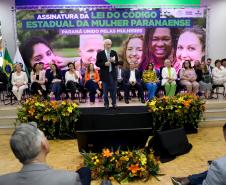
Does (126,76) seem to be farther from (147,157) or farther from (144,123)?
(147,157)

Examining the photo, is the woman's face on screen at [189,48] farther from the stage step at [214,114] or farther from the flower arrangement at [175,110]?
the flower arrangement at [175,110]

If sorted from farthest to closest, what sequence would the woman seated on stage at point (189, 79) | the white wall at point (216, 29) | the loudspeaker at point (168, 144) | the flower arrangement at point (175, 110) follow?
the white wall at point (216, 29), the woman seated on stage at point (189, 79), the flower arrangement at point (175, 110), the loudspeaker at point (168, 144)

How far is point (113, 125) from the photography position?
585cm

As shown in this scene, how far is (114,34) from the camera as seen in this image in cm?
879

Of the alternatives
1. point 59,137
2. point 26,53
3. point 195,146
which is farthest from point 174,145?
point 26,53

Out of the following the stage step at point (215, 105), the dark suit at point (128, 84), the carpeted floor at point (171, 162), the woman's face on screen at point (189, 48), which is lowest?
the carpeted floor at point (171, 162)

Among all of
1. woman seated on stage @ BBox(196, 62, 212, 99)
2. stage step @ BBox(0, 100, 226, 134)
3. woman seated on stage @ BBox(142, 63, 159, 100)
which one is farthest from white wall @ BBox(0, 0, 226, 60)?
stage step @ BBox(0, 100, 226, 134)

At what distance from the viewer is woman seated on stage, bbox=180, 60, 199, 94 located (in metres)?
7.57

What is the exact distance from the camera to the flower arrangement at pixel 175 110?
573 centimetres

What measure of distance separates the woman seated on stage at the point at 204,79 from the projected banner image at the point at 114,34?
1171 mm

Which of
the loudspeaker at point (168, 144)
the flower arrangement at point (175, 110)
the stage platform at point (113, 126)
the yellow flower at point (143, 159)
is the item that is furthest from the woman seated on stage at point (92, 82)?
the yellow flower at point (143, 159)

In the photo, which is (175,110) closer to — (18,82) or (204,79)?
(204,79)

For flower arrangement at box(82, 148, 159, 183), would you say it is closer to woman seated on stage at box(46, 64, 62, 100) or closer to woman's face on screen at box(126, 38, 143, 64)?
woman seated on stage at box(46, 64, 62, 100)

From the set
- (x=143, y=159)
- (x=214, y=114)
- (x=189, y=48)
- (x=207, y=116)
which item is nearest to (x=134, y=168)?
(x=143, y=159)
